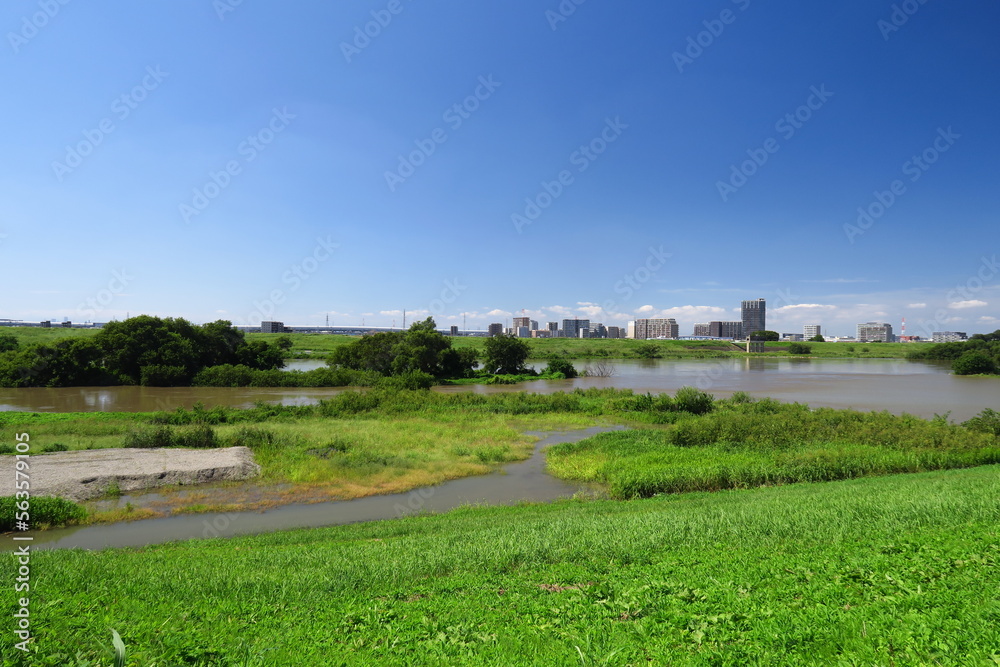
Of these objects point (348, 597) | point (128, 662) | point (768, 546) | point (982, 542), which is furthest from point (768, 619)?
point (128, 662)

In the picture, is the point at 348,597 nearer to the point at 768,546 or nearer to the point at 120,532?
the point at 768,546

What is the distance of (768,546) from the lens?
770 cm

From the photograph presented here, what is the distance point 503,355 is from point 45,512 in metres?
55.3

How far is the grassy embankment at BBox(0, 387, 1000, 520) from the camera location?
58.7 feet

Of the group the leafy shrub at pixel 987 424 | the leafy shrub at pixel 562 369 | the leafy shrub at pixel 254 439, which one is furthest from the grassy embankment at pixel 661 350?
the leafy shrub at pixel 987 424

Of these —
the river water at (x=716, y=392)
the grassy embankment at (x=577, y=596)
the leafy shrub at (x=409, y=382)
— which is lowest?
the river water at (x=716, y=392)

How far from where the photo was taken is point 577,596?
628cm

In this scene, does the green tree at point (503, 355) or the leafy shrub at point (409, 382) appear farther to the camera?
the green tree at point (503, 355)

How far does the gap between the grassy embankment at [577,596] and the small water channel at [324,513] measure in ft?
12.9

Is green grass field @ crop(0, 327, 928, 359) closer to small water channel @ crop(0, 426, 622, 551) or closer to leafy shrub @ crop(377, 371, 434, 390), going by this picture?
leafy shrub @ crop(377, 371, 434, 390)

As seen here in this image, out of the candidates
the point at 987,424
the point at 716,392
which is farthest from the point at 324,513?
the point at 716,392

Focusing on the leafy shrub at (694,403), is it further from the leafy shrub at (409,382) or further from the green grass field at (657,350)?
the green grass field at (657,350)

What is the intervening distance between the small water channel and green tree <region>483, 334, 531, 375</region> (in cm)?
4563

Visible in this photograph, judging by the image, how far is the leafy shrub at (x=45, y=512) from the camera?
13703mm
